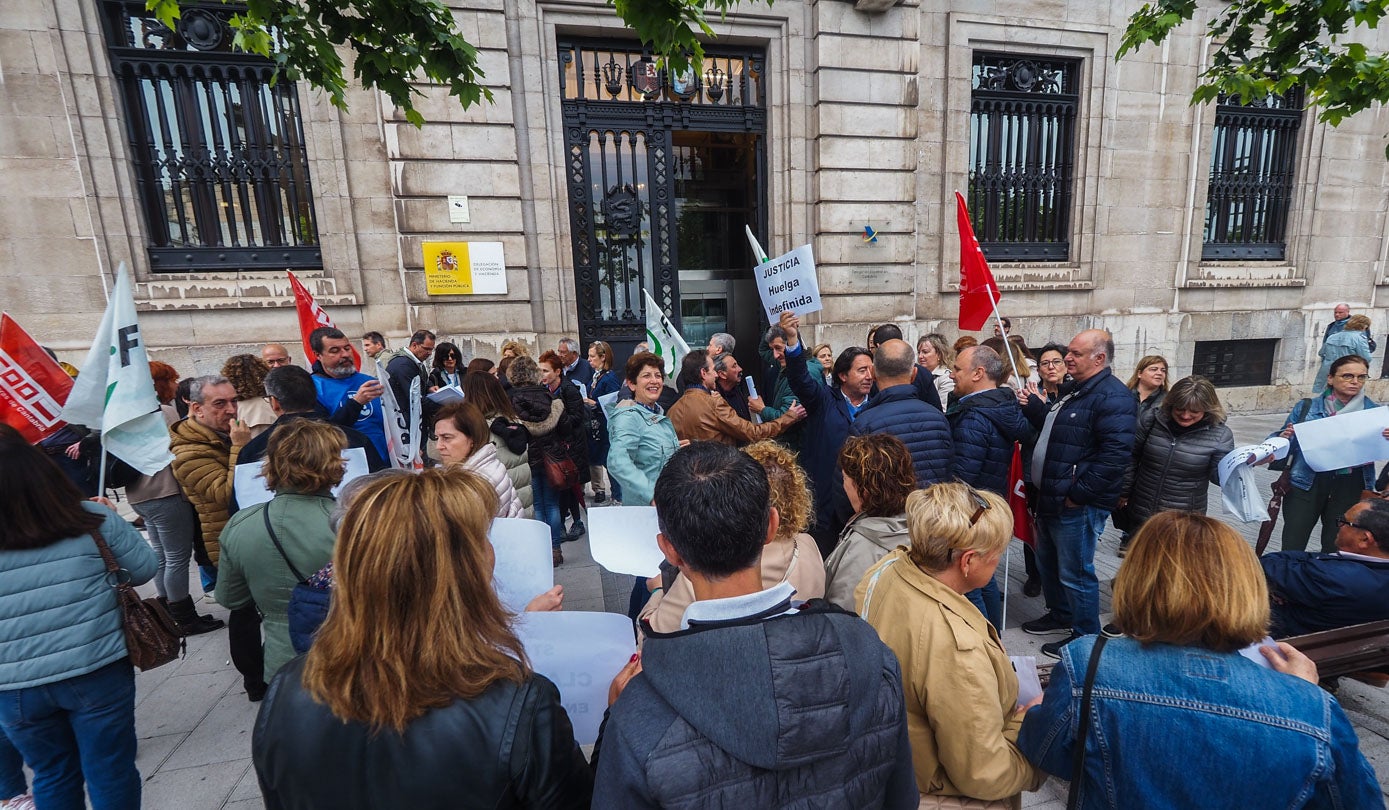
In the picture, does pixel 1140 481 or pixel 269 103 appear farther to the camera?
pixel 269 103

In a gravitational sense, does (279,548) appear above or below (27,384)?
below

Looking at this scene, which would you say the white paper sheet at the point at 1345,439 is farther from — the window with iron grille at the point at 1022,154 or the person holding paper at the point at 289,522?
the window with iron grille at the point at 1022,154

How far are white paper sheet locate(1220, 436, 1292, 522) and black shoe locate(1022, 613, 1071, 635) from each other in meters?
1.18

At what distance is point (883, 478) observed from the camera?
7.66ft

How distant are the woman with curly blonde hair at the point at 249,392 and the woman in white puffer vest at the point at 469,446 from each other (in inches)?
59.1

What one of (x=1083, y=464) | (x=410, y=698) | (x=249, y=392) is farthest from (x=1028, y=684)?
(x=249, y=392)

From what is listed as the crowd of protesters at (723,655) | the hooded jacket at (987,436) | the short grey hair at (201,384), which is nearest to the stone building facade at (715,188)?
the short grey hair at (201,384)

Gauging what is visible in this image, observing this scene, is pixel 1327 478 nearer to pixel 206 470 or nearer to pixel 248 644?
pixel 248 644

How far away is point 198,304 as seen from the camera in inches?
289

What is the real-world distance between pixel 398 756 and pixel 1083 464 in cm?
375

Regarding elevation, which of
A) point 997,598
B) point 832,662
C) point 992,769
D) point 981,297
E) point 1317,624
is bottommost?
point 997,598

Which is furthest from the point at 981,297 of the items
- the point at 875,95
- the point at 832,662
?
the point at 875,95

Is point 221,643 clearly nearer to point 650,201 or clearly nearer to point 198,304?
point 198,304

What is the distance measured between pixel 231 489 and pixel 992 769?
13.5ft
